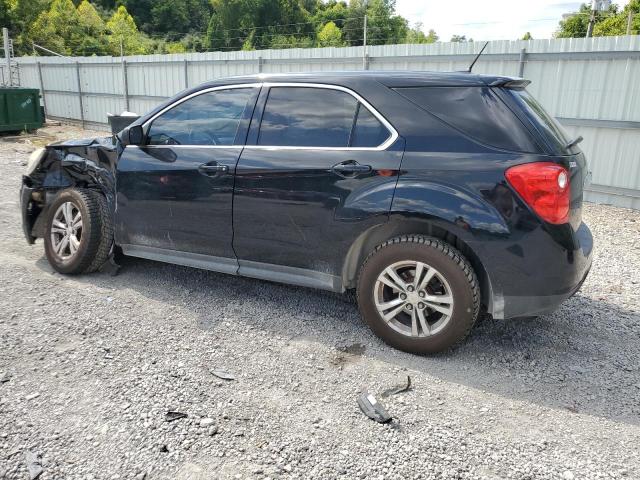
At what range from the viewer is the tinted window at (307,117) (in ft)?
11.8

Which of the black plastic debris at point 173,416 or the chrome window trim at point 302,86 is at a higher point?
the chrome window trim at point 302,86

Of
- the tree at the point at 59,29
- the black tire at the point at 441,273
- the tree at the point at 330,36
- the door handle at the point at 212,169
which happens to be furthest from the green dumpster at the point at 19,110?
the tree at the point at 330,36

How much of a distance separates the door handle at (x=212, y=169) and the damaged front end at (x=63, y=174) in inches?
38.6

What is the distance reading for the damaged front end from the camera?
15.0ft

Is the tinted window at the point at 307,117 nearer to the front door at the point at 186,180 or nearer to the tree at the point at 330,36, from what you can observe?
the front door at the point at 186,180

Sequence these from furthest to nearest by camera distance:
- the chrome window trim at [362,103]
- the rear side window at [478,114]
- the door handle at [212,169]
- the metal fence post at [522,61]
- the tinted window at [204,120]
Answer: the metal fence post at [522,61], the tinted window at [204,120], the door handle at [212,169], the chrome window trim at [362,103], the rear side window at [478,114]

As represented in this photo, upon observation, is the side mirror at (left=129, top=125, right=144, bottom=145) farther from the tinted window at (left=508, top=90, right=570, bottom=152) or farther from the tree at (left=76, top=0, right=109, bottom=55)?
the tree at (left=76, top=0, right=109, bottom=55)

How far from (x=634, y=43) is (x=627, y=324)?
Result: 19.5 feet

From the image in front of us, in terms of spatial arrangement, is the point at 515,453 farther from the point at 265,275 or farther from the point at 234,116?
the point at 234,116

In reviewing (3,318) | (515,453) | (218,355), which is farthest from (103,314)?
(515,453)

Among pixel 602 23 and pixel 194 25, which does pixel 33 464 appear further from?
pixel 194 25

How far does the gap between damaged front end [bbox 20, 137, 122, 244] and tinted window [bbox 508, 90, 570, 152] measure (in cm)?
314

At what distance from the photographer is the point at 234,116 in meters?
4.02

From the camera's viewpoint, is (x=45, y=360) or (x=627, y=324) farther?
(x=627, y=324)
